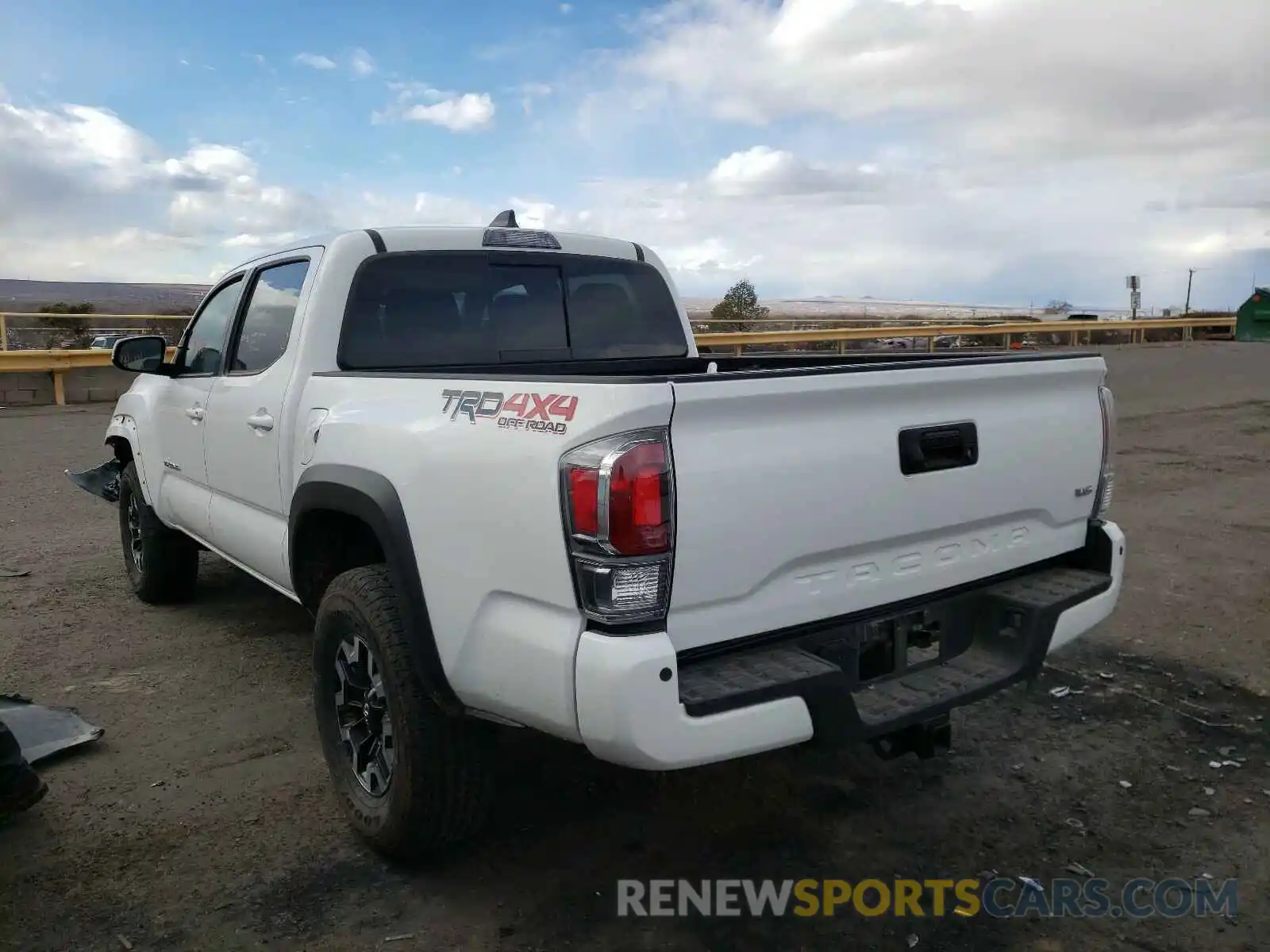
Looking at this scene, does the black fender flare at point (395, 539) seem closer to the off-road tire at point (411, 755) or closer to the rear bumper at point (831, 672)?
the off-road tire at point (411, 755)

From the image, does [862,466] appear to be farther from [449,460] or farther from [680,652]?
[449,460]

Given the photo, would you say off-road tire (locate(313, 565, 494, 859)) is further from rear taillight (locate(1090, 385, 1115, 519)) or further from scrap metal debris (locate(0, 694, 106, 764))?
rear taillight (locate(1090, 385, 1115, 519))

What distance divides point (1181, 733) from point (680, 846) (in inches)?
85.6

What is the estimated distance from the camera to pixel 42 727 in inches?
161

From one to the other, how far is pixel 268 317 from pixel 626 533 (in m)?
2.64

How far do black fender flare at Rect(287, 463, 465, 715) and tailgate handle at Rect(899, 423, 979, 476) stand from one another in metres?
1.39

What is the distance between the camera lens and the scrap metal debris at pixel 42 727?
3932 mm

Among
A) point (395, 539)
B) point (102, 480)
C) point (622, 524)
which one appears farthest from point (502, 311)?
point (102, 480)

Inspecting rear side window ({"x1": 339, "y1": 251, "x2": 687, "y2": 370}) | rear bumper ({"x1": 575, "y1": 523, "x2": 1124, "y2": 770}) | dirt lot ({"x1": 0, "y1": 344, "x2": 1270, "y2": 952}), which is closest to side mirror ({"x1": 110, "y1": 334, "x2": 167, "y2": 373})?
dirt lot ({"x1": 0, "y1": 344, "x2": 1270, "y2": 952})

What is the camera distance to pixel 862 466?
9.01 ft

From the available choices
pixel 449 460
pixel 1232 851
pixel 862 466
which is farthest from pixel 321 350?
pixel 1232 851

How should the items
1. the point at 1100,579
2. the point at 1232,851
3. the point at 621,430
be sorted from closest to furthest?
the point at 621,430
the point at 1232,851
the point at 1100,579

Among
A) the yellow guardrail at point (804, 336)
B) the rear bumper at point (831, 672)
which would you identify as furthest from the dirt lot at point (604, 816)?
the yellow guardrail at point (804, 336)

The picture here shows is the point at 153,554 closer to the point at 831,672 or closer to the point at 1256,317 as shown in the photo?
the point at 831,672
